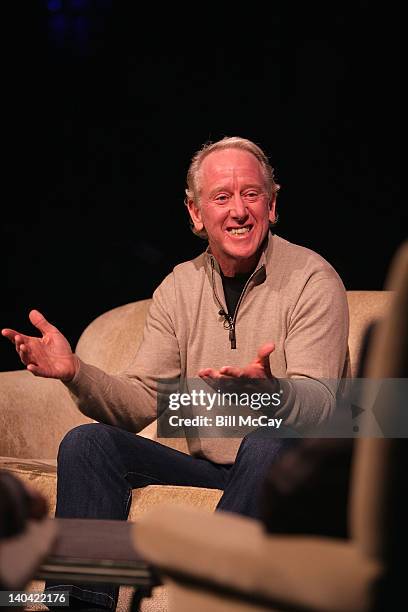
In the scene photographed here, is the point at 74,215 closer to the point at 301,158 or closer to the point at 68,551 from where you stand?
the point at 301,158

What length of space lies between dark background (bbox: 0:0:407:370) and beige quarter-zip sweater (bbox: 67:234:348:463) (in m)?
1.03

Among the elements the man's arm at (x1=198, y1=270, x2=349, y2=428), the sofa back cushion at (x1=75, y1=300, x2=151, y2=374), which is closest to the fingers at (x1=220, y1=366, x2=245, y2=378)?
the man's arm at (x1=198, y1=270, x2=349, y2=428)

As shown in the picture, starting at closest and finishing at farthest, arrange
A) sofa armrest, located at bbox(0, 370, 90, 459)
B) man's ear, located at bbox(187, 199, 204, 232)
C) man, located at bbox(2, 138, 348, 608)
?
1. man, located at bbox(2, 138, 348, 608)
2. man's ear, located at bbox(187, 199, 204, 232)
3. sofa armrest, located at bbox(0, 370, 90, 459)

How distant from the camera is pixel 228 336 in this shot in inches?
115

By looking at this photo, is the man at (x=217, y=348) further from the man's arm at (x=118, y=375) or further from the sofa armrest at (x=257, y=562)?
the sofa armrest at (x=257, y=562)

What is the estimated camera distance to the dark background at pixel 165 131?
3.92 metres

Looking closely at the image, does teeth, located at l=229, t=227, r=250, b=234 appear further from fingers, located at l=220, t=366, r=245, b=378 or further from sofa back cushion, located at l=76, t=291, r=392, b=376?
fingers, located at l=220, t=366, r=245, b=378

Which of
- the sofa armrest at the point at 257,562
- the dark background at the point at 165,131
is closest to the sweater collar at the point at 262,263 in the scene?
the dark background at the point at 165,131

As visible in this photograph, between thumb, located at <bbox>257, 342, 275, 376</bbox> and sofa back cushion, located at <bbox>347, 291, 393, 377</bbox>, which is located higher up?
thumb, located at <bbox>257, 342, 275, 376</bbox>

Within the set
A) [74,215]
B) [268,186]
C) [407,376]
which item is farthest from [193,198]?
[407,376]

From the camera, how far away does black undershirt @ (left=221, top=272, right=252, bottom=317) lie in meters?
2.97

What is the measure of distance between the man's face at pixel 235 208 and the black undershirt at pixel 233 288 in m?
0.02

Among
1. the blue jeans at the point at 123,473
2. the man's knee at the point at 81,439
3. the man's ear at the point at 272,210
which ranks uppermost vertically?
the man's ear at the point at 272,210

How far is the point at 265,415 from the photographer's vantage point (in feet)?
9.00
